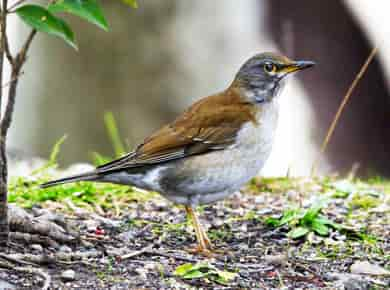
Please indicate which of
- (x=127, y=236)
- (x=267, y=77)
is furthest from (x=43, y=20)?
(x=267, y=77)

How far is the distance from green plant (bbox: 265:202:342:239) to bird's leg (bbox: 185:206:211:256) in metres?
0.61

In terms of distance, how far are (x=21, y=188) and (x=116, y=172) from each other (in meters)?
1.23

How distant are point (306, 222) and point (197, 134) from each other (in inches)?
38.6

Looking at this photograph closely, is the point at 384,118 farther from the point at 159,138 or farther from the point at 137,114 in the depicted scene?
the point at 159,138

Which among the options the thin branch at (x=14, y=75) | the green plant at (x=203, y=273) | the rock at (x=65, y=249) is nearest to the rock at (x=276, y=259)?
the green plant at (x=203, y=273)

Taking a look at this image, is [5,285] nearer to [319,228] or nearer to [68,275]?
[68,275]

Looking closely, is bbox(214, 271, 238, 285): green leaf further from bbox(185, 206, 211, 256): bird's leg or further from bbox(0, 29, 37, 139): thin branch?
bbox(0, 29, 37, 139): thin branch

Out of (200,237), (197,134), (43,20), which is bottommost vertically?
(200,237)

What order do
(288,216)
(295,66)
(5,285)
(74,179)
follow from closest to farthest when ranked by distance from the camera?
(5,285), (74,179), (288,216), (295,66)

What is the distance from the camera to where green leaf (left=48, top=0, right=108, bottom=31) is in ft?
14.7

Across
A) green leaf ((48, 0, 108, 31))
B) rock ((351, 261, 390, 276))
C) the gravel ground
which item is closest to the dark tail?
the gravel ground

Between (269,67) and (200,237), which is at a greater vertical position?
(269,67)

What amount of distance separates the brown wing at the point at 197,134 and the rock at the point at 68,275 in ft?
3.50

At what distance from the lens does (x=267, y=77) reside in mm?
6395
